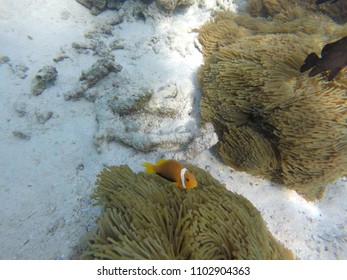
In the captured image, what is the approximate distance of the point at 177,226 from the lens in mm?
1791

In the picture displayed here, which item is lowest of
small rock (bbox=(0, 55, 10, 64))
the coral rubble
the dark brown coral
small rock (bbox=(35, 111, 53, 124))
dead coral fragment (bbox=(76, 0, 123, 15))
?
small rock (bbox=(35, 111, 53, 124))

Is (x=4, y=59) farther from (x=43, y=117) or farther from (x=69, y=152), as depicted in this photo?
(x=69, y=152)

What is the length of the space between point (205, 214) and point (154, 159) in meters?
1.20

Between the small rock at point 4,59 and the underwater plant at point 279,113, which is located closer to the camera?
the underwater plant at point 279,113

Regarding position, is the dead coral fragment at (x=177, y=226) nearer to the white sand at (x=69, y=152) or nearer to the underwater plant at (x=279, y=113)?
the white sand at (x=69, y=152)

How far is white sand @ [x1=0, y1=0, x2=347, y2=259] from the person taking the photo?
93.0 inches

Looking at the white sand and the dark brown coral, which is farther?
the white sand

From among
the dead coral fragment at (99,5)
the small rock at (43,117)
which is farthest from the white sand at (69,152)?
the dead coral fragment at (99,5)

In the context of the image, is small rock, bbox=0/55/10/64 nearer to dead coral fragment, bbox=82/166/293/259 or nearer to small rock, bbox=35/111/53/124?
small rock, bbox=35/111/53/124

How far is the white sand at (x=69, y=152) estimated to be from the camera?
2361mm

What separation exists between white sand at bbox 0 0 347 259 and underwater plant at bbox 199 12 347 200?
9.6 inches

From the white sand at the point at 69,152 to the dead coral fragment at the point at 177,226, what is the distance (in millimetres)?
615

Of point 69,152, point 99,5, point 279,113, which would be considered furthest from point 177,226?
point 99,5

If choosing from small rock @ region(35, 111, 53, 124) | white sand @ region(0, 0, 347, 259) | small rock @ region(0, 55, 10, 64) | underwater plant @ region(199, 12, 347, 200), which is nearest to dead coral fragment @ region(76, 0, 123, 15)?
white sand @ region(0, 0, 347, 259)
